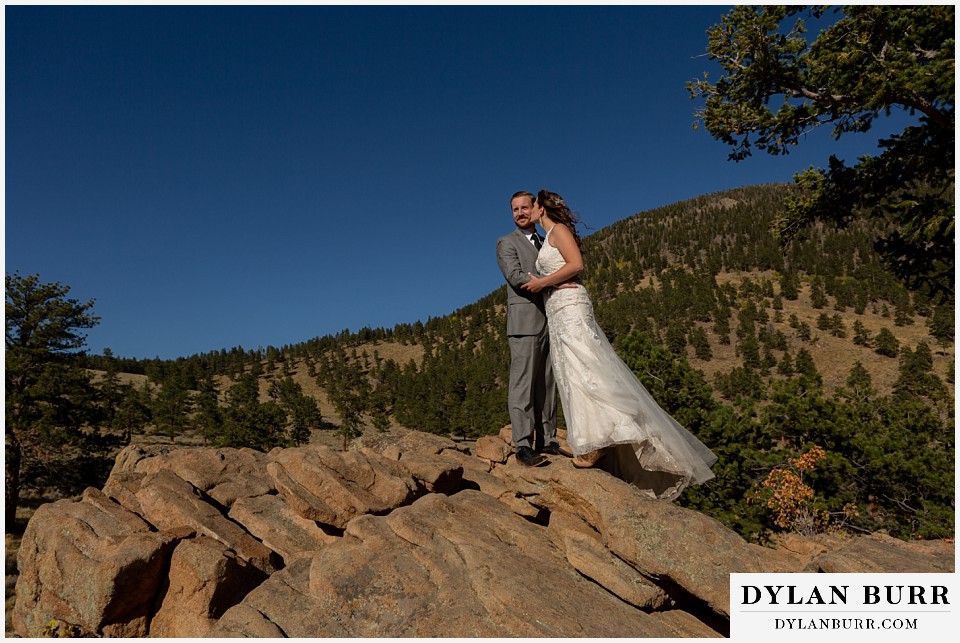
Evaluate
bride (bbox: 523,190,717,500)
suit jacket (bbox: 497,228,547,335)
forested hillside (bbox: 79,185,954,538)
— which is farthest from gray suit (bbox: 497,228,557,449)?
forested hillside (bbox: 79,185,954,538)

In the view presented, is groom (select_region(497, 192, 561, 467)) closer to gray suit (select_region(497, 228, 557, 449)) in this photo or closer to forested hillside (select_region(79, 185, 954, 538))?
gray suit (select_region(497, 228, 557, 449))

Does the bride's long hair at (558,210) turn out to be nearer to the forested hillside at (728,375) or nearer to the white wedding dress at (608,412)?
the white wedding dress at (608,412)

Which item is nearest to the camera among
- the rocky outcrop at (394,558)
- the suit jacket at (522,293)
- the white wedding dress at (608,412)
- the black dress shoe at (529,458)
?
the rocky outcrop at (394,558)

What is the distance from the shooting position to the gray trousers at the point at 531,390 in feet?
19.8

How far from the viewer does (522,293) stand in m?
6.11

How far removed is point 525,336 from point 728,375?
4959cm

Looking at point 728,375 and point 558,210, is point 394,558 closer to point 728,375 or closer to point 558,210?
point 558,210

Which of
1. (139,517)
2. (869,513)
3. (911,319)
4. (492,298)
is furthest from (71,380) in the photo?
(492,298)

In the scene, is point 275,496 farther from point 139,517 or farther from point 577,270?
point 577,270

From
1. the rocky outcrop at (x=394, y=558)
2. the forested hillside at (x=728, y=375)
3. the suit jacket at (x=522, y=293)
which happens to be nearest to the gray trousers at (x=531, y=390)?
the suit jacket at (x=522, y=293)

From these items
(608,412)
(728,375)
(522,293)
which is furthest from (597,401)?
(728,375)

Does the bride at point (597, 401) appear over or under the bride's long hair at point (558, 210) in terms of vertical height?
under

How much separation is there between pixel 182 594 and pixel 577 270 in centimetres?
553

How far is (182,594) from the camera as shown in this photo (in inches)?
200
